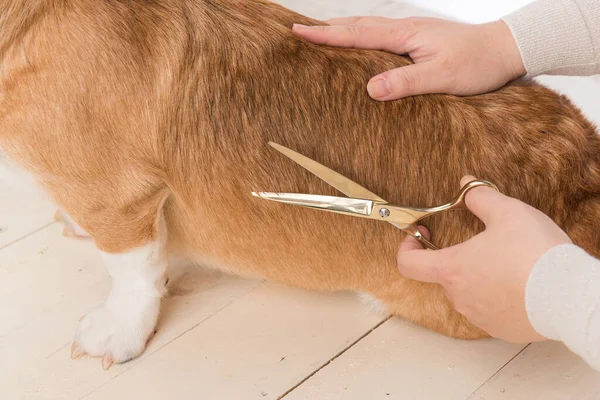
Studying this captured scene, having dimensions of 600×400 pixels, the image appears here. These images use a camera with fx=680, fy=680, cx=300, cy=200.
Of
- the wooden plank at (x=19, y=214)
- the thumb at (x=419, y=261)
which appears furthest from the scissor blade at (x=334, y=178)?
the wooden plank at (x=19, y=214)

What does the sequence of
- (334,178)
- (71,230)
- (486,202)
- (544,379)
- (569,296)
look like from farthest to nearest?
(71,230) < (544,379) < (334,178) < (486,202) < (569,296)

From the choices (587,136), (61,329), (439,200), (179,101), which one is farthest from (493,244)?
(61,329)

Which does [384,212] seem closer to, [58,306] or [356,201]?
[356,201]

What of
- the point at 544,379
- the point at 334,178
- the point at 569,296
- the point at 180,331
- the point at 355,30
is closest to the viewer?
the point at 569,296

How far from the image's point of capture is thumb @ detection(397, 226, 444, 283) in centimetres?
133

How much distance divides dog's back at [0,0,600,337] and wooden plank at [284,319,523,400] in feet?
1.04

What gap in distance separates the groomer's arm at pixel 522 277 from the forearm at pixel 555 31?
418 mm

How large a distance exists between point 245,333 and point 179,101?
63cm

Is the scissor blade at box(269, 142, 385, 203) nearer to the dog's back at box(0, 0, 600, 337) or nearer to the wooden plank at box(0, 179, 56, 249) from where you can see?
the dog's back at box(0, 0, 600, 337)

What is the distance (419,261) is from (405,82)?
369 millimetres

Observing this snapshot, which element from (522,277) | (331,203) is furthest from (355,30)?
(522,277)

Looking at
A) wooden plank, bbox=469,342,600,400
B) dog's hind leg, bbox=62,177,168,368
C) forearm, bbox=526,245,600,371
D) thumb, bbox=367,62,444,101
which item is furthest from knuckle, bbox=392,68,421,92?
wooden plank, bbox=469,342,600,400

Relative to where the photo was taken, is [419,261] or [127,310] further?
[127,310]

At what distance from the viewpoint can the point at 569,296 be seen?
114 centimetres
